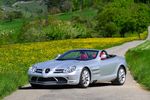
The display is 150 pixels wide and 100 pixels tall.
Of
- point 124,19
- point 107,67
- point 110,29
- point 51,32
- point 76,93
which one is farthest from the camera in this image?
point 124,19

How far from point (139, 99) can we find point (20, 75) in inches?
284

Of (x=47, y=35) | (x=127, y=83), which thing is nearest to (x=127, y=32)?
(x=47, y=35)

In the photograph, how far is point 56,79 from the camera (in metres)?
17.5

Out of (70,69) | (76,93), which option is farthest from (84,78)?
(76,93)

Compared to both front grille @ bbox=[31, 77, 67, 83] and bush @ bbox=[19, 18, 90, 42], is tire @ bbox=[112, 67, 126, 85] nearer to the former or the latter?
front grille @ bbox=[31, 77, 67, 83]

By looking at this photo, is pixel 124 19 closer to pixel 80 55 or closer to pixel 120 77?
pixel 120 77

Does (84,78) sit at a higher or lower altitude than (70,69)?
lower

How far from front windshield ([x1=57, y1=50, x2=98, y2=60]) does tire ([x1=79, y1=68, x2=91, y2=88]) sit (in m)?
0.84

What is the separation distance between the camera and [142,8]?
11019cm

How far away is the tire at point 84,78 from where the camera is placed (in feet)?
58.2

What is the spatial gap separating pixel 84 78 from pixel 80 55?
1.33 metres

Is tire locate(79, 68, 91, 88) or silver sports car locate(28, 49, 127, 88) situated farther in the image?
tire locate(79, 68, 91, 88)

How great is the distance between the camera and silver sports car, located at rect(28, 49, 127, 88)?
17.5m

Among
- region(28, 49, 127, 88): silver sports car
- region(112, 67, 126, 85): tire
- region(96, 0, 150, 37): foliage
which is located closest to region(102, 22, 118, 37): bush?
region(96, 0, 150, 37): foliage
